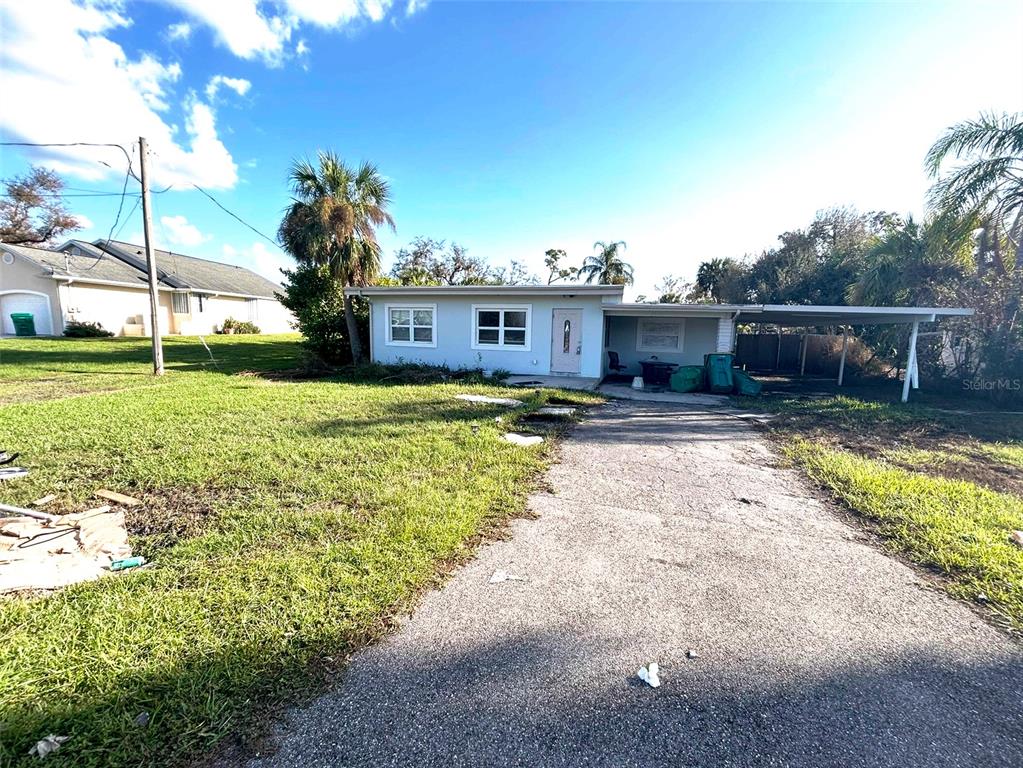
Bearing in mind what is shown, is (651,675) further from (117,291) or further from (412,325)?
(117,291)

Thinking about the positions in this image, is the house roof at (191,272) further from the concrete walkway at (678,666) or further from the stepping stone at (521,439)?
the concrete walkway at (678,666)

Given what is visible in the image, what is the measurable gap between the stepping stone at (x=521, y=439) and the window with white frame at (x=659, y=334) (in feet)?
31.3

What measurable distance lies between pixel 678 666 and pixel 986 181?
528 inches

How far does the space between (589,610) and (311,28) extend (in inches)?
510

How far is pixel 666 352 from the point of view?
574 inches

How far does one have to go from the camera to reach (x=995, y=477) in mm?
5070

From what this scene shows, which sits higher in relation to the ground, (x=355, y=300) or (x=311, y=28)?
(x=311, y=28)

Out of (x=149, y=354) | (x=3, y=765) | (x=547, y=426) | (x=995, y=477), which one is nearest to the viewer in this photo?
(x=3, y=765)

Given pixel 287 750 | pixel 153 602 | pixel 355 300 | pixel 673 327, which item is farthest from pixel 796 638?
pixel 355 300

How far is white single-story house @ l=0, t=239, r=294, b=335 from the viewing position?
20.0 metres

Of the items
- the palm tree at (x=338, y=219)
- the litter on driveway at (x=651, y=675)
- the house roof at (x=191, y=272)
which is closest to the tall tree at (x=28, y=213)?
the house roof at (x=191, y=272)

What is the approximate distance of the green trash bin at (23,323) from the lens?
780 inches

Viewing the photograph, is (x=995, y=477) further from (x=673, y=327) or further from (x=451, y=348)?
(x=451, y=348)

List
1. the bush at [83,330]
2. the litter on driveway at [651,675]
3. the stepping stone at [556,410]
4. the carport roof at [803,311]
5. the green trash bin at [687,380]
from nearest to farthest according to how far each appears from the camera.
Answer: the litter on driveway at [651,675] → the stepping stone at [556,410] → the carport roof at [803,311] → the green trash bin at [687,380] → the bush at [83,330]
